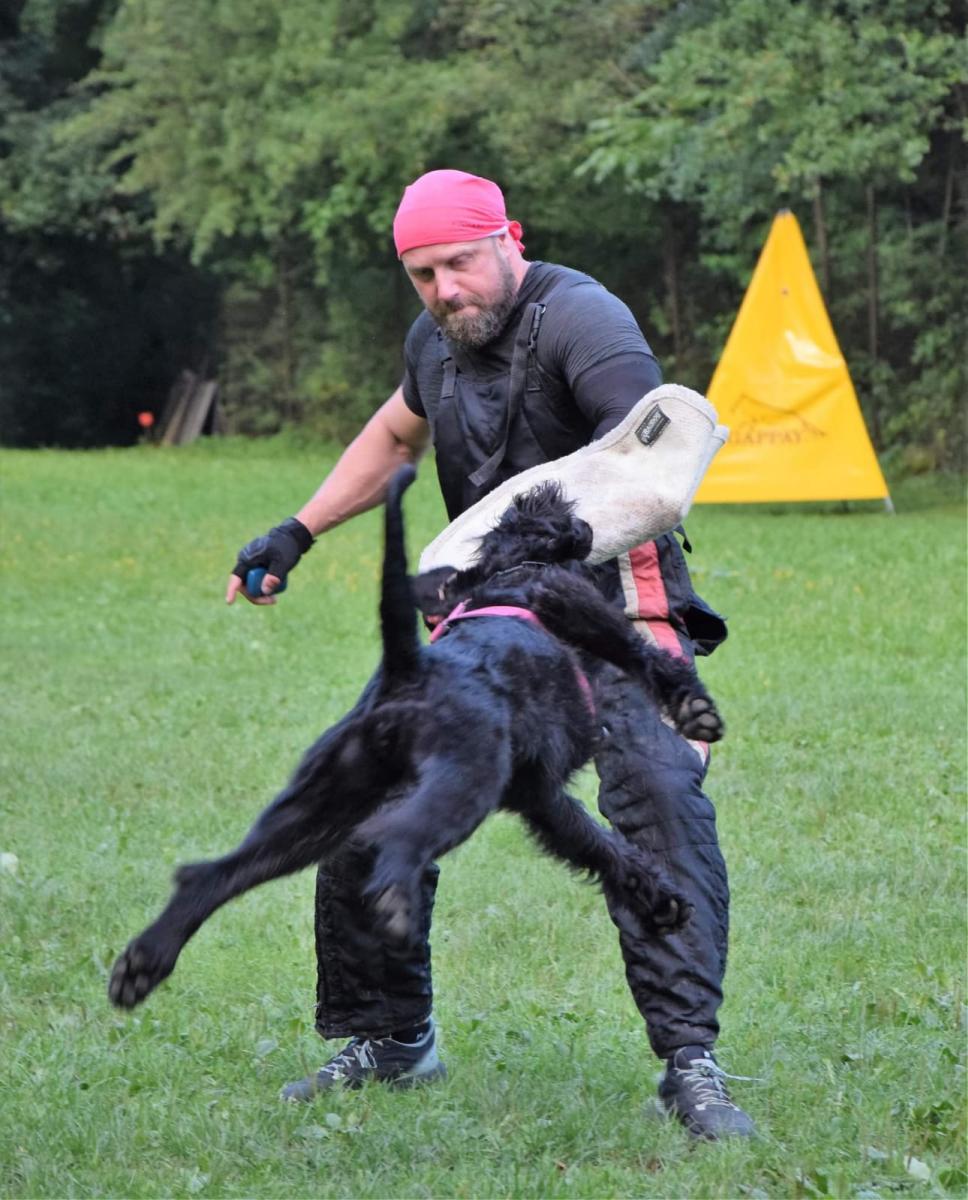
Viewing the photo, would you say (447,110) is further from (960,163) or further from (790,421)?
(790,421)

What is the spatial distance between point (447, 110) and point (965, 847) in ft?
66.0

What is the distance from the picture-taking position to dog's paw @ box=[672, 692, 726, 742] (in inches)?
132

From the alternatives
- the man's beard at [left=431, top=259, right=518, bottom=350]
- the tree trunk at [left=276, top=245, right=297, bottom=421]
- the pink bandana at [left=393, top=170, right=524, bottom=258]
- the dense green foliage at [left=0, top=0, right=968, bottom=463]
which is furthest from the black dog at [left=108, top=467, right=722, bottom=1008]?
the tree trunk at [left=276, top=245, right=297, bottom=421]

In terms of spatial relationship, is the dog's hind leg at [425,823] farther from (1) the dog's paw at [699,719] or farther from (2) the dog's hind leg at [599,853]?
(1) the dog's paw at [699,719]

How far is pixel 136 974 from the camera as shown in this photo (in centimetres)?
309

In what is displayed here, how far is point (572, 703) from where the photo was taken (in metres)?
3.32

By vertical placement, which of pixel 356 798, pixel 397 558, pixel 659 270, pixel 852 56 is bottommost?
pixel 659 270

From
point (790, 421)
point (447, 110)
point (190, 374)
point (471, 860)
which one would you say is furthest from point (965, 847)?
point (190, 374)

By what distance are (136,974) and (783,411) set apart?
46.3 ft

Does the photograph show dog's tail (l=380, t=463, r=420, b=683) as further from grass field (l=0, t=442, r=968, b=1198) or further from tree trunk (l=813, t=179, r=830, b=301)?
tree trunk (l=813, t=179, r=830, b=301)

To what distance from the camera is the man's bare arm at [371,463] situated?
14.7 ft

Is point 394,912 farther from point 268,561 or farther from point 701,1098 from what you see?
point 268,561

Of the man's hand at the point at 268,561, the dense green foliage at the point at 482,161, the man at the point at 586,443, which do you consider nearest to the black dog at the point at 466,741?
the man at the point at 586,443

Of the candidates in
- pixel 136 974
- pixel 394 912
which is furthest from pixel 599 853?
pixel 136 974
